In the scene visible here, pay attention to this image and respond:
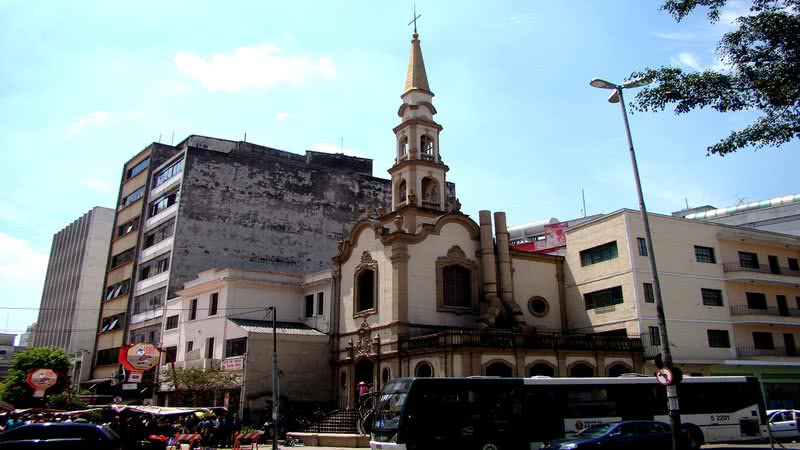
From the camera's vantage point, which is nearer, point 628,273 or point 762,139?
point 762,139

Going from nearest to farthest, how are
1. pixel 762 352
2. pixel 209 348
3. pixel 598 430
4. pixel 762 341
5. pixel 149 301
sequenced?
pixel 598 430, pixel 762 352, pixel 762 341, pixel 209 348, pixel 149 301

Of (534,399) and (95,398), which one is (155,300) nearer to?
(95,398)

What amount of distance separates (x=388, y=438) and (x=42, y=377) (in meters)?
25.2

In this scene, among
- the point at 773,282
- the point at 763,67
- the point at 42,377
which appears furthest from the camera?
the point at 773,282

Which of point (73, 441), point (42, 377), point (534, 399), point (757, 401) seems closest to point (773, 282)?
point (757, 401)

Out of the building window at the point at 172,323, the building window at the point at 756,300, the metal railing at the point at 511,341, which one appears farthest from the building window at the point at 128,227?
the building window at the point at 756,300

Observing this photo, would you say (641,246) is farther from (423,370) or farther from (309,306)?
(309,306)

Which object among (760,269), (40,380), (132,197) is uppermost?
(132,197)

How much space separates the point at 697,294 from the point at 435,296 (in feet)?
53.1

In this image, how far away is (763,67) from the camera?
15477mm

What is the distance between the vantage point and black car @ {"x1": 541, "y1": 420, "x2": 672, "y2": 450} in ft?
59.8

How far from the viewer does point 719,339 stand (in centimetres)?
3722

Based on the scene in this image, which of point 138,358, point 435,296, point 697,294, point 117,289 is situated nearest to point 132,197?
point 117,289

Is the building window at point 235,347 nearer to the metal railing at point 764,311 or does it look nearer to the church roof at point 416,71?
the church roof at point 416,71
